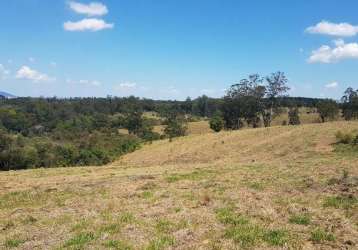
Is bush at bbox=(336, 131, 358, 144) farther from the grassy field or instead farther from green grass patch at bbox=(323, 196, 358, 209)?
green grass patch at bbox=(323, 196, 358, 209)

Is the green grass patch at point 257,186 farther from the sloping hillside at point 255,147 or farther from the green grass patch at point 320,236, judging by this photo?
the sloping hillside at point 255,147

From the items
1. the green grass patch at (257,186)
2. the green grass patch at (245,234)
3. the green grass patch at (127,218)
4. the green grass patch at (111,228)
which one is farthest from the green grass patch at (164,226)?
the green grass patch at (257,186)

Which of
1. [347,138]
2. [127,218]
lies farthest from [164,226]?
[347,138]

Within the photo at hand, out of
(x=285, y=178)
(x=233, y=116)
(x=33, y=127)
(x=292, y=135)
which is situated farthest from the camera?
(x=33, y=127)

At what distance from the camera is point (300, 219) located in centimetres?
1120

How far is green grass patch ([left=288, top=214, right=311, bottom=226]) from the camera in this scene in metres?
11.0

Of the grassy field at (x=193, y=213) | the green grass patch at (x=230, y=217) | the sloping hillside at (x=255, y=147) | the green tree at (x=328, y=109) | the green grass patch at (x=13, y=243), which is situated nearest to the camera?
the grassy field at (x=193, y=213)

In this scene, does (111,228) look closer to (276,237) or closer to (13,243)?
(13,243)

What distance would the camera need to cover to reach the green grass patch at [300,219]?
36.1ft

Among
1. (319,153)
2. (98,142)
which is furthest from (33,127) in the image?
(319,153)

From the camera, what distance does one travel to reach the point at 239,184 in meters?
18.2

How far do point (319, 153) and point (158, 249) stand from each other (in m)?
29.7

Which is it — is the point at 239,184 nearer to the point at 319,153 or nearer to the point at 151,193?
the point at 151,193

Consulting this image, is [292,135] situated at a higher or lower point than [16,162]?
higher
